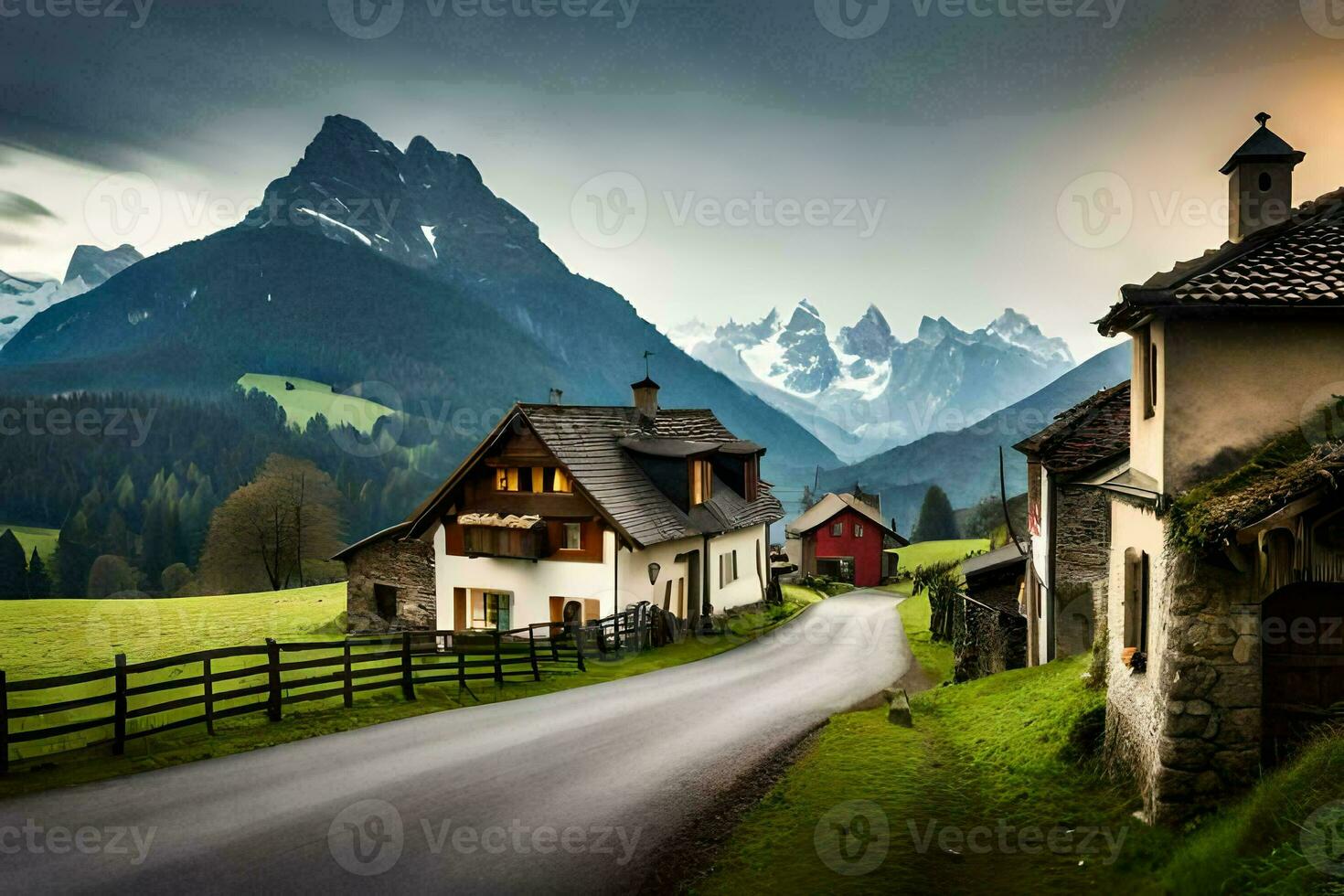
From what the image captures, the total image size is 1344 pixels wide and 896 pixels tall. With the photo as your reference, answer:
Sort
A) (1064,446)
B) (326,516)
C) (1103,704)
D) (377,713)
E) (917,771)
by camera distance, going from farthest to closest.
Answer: (326,516)
(1064,446)
(377,713)
(917,771)
(1103,704)

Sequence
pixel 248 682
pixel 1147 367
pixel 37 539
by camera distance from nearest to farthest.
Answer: pixel 1147 367 < pixel 248 682 < pixel 37 539

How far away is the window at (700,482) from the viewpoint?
107 ft

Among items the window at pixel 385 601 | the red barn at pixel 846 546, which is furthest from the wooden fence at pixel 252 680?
the red barn at pixel 846 546

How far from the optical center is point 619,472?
102 feet

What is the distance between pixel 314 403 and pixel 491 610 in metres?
158

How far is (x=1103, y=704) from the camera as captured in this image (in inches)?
462

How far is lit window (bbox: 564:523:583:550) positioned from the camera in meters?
28.1

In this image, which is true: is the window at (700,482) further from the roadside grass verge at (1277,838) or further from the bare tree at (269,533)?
the bare tree at (269,533)

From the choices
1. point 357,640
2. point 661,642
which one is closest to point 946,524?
point 661,642

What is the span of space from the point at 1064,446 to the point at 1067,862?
1310 cm

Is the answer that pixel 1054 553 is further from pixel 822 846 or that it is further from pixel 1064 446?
pixel 822 846

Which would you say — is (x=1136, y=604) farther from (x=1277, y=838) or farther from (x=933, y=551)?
(x=933, y=551)

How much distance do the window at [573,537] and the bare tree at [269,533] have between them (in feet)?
111

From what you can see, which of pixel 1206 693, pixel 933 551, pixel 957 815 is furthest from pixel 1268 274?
pixel 933 551
